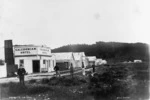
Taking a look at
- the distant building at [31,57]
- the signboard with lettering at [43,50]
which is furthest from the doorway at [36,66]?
the signboard with lettering at [43,50]

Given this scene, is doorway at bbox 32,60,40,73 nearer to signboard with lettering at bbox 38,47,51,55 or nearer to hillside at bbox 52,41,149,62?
signboard with lettering at bbox 38,47,51,55

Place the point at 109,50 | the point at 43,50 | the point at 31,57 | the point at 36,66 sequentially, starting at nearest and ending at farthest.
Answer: the point at 31,57 < the point at 36,66 < the point at 43,50 < the point at 109,50

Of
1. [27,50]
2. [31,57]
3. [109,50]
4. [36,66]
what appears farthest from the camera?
[109,50]

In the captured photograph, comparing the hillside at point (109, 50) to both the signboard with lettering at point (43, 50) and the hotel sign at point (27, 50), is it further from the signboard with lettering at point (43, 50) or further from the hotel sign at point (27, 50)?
the hotel sign at point (27, 50)

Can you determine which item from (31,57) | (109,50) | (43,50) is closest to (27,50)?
(31,57)

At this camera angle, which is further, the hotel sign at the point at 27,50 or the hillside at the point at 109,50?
the hillside at the point at 109,50

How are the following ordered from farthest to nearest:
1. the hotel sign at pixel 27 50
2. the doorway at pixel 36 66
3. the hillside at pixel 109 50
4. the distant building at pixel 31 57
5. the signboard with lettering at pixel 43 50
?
the hillside at pixel 109 50 → the signboard with lettering at pixel 43 50 → the hotel sign at pixel 27 50 → the doorway at pixel 36 66 → the distant building at pixel 31 57

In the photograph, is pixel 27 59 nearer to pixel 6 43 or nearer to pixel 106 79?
pixel 6 43

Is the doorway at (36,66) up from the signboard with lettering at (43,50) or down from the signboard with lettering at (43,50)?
down

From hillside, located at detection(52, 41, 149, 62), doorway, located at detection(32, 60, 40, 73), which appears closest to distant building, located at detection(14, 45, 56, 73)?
doorway, located at detection(32, 60, 40, 73)

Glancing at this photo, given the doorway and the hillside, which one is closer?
the doorway

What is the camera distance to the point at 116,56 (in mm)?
134000

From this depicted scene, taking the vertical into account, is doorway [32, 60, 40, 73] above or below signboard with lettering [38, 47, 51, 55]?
below

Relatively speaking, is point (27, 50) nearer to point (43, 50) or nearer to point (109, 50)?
point (43, 50)
